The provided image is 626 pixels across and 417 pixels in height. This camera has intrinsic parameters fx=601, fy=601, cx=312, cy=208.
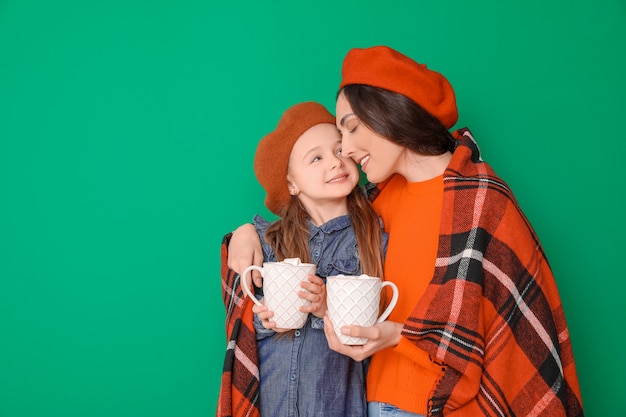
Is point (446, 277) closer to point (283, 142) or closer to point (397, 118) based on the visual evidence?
point (397, 118)

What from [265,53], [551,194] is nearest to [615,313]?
[551,194]

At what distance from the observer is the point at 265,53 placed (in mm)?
2061

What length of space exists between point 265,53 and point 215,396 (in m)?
1.19

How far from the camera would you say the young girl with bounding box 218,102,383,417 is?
155 cm

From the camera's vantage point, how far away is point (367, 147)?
1.57 metres

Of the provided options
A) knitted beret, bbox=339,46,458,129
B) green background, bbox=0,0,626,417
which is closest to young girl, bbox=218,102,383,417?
knitted beret, bbox=339,46,458,129

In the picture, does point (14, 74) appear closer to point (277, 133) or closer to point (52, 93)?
point (52, 93)

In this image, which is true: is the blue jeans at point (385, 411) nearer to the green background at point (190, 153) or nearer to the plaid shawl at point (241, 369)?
the plaid shawl at point (241, 369)

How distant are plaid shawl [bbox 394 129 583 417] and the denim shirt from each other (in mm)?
275

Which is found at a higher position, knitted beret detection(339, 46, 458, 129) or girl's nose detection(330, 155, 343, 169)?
knitted beret detection(339, 46, 458, 129)

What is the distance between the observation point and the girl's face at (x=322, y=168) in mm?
1655

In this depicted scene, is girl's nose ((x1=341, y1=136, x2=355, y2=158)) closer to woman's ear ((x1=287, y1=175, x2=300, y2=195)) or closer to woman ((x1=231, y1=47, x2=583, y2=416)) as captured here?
woman ((x1=231, y1=47, x2=583, y2=416))

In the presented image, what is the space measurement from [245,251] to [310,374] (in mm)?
363

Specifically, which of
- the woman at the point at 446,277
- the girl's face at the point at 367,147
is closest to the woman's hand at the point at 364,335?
the woman at the point at 446,277
